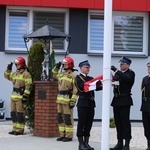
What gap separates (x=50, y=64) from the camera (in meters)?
12.0

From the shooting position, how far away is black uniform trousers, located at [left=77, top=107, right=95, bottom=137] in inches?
376

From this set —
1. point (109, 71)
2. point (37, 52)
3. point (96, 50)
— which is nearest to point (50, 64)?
point (37, 52)

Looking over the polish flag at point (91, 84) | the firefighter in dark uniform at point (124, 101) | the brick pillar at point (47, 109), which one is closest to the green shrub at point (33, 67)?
the brick pillar at point (47, 109)

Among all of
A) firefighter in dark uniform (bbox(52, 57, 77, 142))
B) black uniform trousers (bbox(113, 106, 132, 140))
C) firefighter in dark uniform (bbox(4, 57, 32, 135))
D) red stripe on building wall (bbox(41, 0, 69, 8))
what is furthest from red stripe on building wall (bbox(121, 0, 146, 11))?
black uniform trousers (bbox(113, 106, 132, 140))

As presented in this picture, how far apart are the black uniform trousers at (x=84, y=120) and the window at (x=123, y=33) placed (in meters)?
6.83

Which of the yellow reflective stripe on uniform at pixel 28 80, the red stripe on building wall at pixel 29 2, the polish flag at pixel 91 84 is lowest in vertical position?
the polish flag at pixel 91 84

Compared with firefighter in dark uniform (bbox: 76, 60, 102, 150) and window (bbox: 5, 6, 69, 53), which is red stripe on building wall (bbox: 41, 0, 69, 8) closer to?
window (bbox: 5, 6, 69, 53)

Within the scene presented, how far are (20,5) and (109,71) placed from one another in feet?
25.5

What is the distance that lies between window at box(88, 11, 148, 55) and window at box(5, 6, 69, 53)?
3.45 ft

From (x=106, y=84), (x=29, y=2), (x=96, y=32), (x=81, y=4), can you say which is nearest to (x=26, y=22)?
(x=29, y=2)

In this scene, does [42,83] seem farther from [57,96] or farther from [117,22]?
[117,22]

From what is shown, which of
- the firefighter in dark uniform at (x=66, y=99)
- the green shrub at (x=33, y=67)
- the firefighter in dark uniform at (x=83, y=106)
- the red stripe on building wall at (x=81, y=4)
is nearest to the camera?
the firefighter in dark uniform at (x=83, y=106)

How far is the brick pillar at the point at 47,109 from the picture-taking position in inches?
453

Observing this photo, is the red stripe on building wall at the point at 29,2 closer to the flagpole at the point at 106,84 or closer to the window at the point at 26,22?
the window at the point at 26,22
